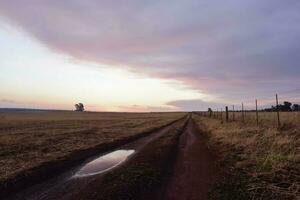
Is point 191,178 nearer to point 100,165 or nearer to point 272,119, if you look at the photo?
point 100,165

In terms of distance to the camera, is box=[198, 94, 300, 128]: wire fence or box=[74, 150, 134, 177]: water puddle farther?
box=[198, 94, 300, 128]: wire fence

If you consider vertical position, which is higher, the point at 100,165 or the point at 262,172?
the point at 262,172

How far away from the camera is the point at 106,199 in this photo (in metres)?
9.06

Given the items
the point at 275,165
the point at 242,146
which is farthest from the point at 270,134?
the point at 275,165

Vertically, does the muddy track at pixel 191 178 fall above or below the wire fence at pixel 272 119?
below

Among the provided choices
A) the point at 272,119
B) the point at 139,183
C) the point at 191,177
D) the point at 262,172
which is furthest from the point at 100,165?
the point at 272,119

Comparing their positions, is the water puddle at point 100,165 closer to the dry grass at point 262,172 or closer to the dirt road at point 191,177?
the dirt road at point 191,177

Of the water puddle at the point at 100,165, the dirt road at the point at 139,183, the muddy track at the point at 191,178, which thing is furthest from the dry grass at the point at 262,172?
the water puddle at the point at 100,165

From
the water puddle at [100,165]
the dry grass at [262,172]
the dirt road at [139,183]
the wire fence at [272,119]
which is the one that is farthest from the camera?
the wire fence at [272,119]

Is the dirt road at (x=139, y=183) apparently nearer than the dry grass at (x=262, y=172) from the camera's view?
No

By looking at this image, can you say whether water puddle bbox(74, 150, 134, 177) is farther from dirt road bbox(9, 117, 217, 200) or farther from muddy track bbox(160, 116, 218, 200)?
muddy track bbox(160, 116, 218, 200)

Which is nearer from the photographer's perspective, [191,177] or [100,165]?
[191,177]

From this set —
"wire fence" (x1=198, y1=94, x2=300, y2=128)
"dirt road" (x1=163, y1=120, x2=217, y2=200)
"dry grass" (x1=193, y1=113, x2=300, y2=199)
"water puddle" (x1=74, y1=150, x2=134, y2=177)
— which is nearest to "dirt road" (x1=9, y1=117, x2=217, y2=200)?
"dirt road" (x1=163, y1=120, x2=217, y2=200)

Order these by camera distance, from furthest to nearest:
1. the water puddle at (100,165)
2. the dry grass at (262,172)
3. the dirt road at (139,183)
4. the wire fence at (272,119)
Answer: the wire fence at (272,119) → the water puddle at (100,165) → the dirt road at (139,183) → the dry grass at (262,172)
